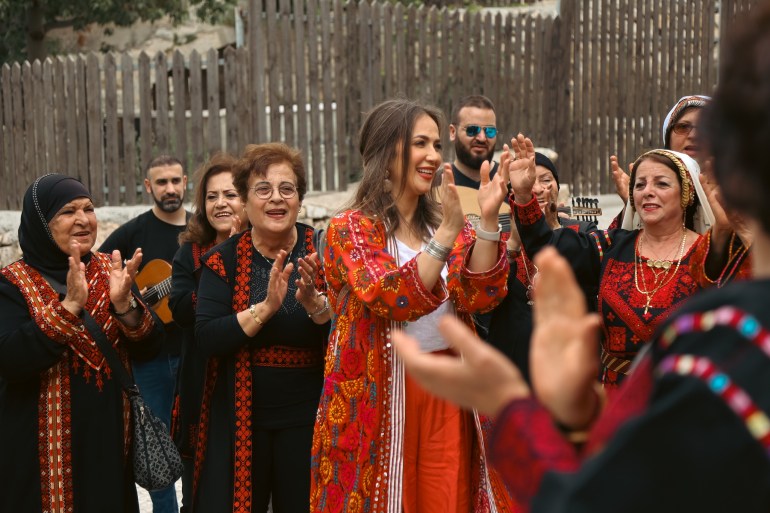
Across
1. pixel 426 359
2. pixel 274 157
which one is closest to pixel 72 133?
pixel 274 157

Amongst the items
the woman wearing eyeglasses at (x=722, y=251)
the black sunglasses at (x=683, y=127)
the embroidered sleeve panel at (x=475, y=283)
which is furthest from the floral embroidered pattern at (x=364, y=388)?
the black sunglasses at (x=683, y=127)

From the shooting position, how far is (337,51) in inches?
447

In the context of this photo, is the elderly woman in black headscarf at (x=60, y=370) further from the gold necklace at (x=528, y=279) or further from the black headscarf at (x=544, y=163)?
the black headscarf at (x=544, y=163)

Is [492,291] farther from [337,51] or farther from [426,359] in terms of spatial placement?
[337,51]

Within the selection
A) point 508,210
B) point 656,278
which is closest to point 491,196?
point 656,278

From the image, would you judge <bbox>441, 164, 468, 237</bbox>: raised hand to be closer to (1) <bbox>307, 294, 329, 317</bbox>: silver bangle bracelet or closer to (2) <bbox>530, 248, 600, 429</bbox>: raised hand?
(1) <bbox>307, 294, 329, 317</bbox>: silver bangle bracelet

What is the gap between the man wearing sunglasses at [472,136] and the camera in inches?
266

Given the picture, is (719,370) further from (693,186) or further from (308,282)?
(308,282)

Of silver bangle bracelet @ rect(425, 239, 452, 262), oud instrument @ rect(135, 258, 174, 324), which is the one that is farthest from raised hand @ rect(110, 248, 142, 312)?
silver bangle bracelet @ rect(425, 239, 452, 262)

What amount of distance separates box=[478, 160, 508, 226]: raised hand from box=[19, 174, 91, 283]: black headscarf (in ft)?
6.48

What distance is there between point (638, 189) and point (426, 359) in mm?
2886

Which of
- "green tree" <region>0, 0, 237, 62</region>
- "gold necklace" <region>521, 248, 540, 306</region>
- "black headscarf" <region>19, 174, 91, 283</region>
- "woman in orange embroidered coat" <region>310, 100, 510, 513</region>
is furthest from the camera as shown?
"green tree" <region>0, 0, 237, 62</region>

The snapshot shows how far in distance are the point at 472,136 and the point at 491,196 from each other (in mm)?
3238

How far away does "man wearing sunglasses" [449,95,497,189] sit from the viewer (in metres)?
6.75
